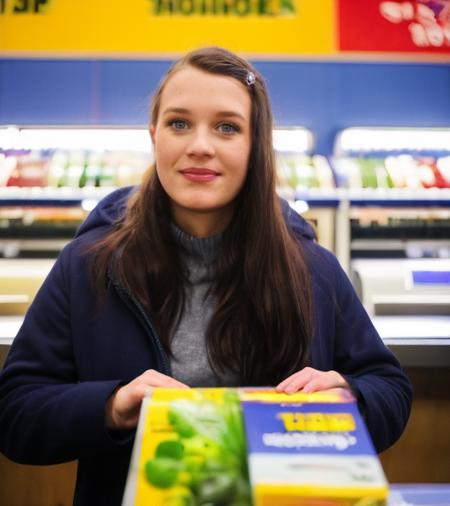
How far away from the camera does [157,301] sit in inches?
57.4

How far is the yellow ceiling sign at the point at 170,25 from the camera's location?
3.61 meters

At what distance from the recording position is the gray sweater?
55.7 inches

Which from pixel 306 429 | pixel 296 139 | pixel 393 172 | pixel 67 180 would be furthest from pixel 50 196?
pixel 306 429

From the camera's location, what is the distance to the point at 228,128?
1.37m

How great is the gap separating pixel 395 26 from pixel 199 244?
2756 mm

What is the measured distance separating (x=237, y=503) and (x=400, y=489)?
64 centimetres

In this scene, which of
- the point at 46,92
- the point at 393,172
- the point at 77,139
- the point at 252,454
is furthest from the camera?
the point at 46,92

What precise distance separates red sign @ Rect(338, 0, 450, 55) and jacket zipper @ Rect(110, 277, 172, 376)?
8.73 feet

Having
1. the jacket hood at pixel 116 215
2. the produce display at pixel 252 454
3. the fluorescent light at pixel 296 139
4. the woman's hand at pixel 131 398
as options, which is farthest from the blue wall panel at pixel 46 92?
the produce display at pixel 252 454

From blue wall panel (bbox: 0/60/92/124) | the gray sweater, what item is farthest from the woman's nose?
blue wall panel (bbox: 0/60/92/124)

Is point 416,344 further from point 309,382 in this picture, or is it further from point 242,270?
point 309,382

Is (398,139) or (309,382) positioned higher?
(398,139)

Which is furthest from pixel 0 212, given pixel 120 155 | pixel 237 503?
pixel 237 503

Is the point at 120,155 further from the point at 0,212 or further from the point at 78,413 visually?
the point at 78,413
